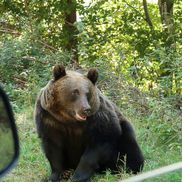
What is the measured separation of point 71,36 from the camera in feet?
50.1

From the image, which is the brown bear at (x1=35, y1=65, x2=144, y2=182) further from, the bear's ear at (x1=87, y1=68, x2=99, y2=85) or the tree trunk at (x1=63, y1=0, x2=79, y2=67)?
the tree trunk at (x1=63, y1=0, x2=79, y2=67)

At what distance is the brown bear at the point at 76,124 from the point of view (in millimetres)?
5273

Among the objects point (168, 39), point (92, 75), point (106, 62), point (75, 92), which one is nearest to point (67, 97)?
point (75, 92)

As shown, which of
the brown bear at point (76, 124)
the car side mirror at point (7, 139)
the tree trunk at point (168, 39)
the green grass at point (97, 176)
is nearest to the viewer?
the car side mirror at point (7, 139)

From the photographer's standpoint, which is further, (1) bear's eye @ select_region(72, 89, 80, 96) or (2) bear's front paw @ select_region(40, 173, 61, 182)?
(2) bear's front paw @ select_region(40, 173, 61, 182)

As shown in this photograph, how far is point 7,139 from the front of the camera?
2582 mm

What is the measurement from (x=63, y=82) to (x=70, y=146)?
70 cm

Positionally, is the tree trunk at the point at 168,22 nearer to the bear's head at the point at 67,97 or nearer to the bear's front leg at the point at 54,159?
the bear's head at the point at 67,97

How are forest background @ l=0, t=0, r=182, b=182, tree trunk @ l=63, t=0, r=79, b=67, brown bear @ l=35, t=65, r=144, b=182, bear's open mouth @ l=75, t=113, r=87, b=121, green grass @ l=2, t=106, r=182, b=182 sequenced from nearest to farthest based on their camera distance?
1. bear's open mouth @ l=75, t=113, r=87, b=121
2. brown bear @ l=35, t=65, r=144, b=182
3. green grass @ l=2, t=106, r=182, b=182
4. forest background @ l=0, t=0, r=182, b=182
5. tree trunk @ l=63, t=0, r=79, b=67

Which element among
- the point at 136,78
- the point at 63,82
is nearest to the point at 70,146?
the point at 63,82

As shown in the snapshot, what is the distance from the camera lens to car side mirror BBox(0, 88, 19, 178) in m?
2.40

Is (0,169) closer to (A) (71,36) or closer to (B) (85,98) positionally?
(B) (85,98)

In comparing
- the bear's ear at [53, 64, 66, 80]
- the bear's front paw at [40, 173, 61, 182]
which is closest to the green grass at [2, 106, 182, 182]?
the bear's front paw at [40, 173, 61, 182]

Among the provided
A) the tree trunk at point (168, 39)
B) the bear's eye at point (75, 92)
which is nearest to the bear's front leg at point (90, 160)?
the bear's eye at point (75, 92)
